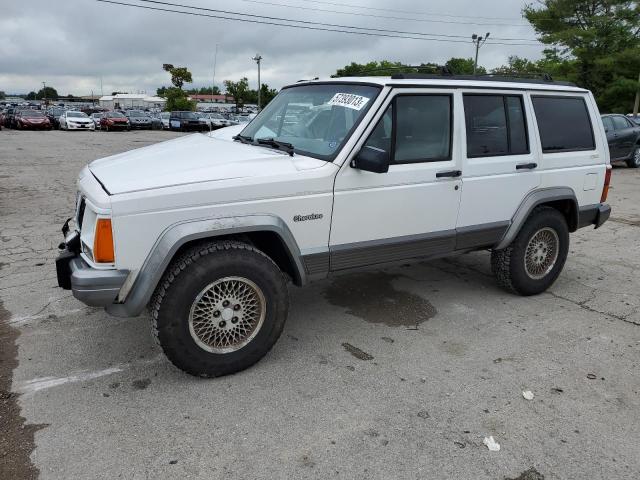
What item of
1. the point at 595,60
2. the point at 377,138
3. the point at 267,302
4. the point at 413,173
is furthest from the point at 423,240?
the point at 595,60

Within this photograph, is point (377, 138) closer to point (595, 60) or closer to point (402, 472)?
point (402, 472)

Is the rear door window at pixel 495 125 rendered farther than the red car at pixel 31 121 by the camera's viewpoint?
No

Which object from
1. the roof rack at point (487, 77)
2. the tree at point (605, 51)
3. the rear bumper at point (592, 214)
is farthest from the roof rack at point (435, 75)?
the tree at point (605, 51)

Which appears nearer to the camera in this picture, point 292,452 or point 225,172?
point 292,452

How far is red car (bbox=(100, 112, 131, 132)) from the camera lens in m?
32.4

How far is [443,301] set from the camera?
15.5 ft

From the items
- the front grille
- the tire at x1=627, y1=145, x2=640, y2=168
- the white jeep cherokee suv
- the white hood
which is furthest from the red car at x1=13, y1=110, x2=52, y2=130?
the front grille

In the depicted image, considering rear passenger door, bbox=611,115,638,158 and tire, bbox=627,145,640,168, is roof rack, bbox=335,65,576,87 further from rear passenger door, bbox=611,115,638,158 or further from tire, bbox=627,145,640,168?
tire, bbox=627,145,640,168

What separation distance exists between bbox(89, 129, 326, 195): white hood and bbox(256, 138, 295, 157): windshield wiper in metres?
0.05

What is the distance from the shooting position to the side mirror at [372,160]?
3332 mm

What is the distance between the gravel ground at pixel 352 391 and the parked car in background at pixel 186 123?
2964cm

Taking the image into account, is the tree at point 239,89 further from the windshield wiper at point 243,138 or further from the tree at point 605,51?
the windshield wiper at point 243,138

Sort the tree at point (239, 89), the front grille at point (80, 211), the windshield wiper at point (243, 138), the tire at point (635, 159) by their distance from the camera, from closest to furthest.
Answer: the front grille at point (80, 211)
the windshield wiper at point (243, 138)
the tire at point (635, 159)
the tree at point (239, 89)

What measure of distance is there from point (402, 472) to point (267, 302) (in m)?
1.34
